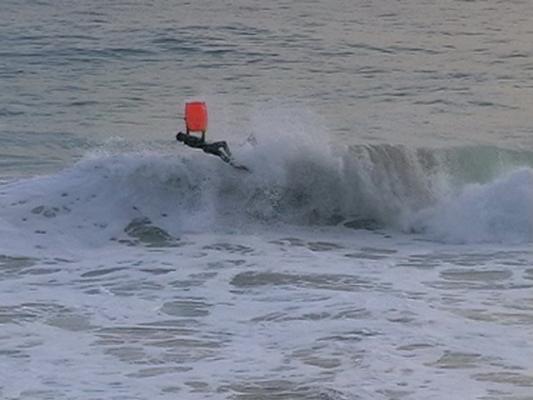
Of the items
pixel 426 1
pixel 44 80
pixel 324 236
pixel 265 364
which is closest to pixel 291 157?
pixel 324 236

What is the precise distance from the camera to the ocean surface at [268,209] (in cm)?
917

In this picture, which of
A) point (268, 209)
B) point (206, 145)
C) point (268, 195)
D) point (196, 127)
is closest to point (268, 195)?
point (268, 195)

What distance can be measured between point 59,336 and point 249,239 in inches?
139

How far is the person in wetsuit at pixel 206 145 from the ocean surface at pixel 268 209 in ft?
0.72

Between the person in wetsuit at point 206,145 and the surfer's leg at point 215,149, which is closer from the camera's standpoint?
the person in wetsuit at point 206,145

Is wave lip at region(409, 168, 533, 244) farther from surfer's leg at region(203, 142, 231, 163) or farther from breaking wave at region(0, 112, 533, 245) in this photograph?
surfer's leg at region(203, 142, 231, 163)

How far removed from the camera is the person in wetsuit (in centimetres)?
1248

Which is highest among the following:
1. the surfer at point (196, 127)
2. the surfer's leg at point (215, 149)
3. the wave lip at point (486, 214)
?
the surfer at point (196, 127)

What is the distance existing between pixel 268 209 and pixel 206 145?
1.35 m

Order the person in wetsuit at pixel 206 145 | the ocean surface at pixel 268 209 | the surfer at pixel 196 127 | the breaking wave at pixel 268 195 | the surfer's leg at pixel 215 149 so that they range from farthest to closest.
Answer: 1. the breaking wave at pixel 268 195
2. the surfer's leg at pixel 215 149
3. the person in wetsuit at pixel 206 145
4. the surfer at pixel 196 127
5. the ocean surface at pixel 268 209

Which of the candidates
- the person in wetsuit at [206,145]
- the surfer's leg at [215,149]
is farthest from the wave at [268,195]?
the surfer's leg at [215,149]

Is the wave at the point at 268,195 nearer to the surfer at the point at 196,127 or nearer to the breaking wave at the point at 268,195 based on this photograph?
the breaking wave at the point at 268,195

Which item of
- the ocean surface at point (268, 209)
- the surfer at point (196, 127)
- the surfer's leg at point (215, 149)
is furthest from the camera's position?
the surfer's leg at point (215, 149)

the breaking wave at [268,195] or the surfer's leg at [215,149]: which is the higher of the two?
the surfer's leg at [215,149]
